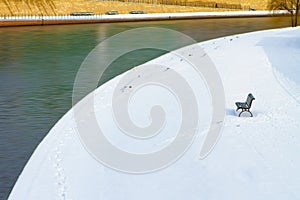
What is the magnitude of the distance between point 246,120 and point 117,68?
27.0 feet

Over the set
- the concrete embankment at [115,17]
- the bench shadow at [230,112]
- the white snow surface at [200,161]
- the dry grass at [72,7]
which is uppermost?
the dry grass at [72,7]

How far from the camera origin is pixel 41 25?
34594mm

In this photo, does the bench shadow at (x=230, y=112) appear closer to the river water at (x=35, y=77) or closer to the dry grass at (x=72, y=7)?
the river water at (x=35, y=77)

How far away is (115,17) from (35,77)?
23.4 meters

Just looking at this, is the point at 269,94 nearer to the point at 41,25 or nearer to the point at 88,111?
the point at 88,111

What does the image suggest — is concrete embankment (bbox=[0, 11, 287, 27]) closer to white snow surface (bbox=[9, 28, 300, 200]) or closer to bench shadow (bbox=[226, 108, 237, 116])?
white snow surface (bbox=[9, 28, 300, 200])

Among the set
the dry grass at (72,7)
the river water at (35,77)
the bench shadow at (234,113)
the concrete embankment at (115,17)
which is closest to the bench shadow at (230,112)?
the bench shadow at (234,113)

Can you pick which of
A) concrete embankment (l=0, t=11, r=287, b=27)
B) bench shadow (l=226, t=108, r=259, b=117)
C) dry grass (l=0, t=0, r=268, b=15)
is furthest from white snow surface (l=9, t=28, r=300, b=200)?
dry grass (l=0, t=0, r=268, b=15)

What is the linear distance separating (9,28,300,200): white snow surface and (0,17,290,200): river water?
0.49m

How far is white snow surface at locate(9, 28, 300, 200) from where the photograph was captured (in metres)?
7.20

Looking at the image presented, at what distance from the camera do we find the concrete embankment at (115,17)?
34625mm

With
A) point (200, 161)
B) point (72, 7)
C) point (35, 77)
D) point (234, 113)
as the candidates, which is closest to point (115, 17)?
point (72, 7)

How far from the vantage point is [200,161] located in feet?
27.0

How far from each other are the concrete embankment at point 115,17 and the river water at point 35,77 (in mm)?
2844
